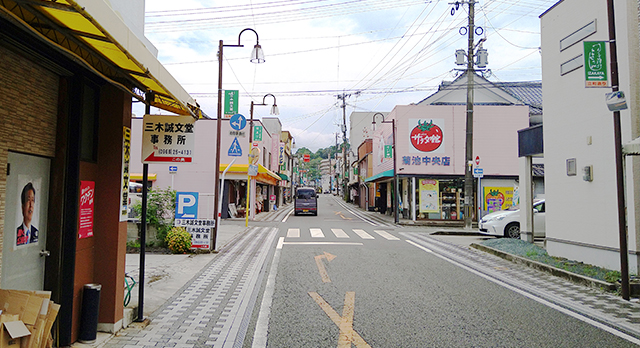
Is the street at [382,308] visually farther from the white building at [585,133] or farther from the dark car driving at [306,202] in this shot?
the dark car driving at [306,202]

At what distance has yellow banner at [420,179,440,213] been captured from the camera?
25.7m

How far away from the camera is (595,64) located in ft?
23.6

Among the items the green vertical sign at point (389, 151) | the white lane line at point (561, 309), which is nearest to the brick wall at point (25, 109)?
the white lane line at point (561, 309)

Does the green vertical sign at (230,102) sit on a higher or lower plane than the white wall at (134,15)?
higher

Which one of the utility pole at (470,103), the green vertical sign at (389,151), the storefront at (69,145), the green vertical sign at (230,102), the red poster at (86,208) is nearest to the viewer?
the storefront at (69,145)

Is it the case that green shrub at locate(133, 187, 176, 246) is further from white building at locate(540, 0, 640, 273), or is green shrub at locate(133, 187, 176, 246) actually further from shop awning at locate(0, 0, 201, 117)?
white building at locate(540, 0, 640, 273)

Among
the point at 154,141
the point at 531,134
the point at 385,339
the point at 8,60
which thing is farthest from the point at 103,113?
the point at 531,134

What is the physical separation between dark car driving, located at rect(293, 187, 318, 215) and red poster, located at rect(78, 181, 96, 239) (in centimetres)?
2595

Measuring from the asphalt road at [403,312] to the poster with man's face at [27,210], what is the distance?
8.46 ft

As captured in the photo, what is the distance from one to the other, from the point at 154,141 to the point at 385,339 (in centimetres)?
394

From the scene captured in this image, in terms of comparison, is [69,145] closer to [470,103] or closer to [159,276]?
[159,276]

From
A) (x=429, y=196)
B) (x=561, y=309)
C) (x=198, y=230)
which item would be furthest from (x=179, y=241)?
(x=429, y=196)

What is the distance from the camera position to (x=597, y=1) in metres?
9.33

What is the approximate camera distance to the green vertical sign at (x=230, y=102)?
18.0m
